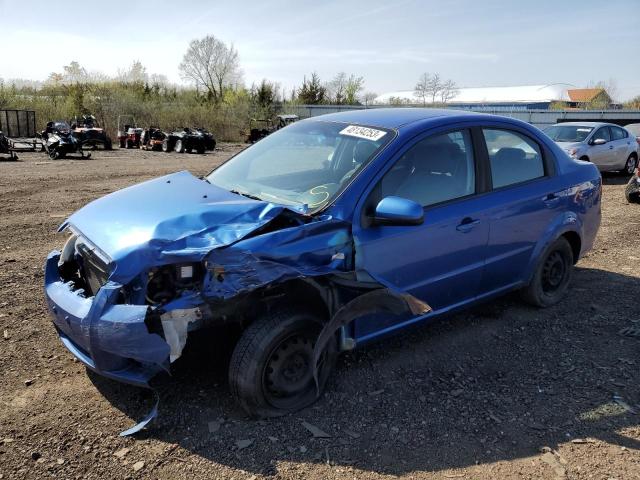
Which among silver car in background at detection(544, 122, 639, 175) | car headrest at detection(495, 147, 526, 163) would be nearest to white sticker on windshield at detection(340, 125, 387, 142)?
car headrest at detection(495, 147, 526, 163)

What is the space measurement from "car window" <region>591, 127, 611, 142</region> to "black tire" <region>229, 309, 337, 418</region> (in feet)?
40.9

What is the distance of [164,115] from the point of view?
35312 millimetres

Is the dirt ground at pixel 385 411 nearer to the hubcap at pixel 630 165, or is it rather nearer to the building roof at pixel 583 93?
the hubcap at pixel 630 165

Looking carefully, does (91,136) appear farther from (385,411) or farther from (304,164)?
(385,411)

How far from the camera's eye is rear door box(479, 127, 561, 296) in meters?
3.96

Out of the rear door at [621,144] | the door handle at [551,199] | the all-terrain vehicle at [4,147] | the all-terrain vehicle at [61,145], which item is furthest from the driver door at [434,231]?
the all-terrain vehicle at [4,147]

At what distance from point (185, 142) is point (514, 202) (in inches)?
862

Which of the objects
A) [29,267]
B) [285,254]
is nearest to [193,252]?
[285,254]

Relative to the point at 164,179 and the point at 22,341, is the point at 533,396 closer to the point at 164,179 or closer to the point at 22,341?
the point at 164,179

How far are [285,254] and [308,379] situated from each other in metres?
0.82

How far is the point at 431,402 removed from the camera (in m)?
3.25

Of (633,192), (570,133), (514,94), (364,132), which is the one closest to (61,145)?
(570,133)

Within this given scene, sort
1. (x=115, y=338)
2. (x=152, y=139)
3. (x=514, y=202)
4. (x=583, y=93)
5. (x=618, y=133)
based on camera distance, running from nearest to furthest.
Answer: (x=115, y=338), (x=514, y=202), (x=618, y=133), (x=152, y=139), (x=583, y=93)

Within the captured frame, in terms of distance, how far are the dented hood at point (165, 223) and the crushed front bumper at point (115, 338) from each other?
188mm
